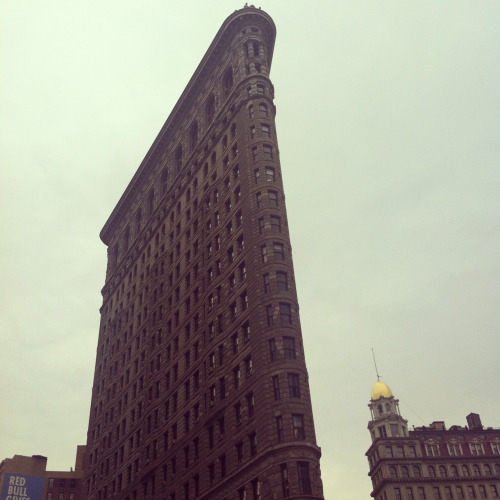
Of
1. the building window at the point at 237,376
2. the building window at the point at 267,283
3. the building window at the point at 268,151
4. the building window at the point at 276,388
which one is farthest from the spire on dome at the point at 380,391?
the building window at the point at 276,388

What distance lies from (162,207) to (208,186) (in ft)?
59.1

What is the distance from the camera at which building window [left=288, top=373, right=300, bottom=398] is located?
5409 centimetres

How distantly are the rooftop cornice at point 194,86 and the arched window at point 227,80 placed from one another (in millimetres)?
4882

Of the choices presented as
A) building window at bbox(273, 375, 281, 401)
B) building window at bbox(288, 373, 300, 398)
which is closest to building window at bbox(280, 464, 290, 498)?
building window at bbox(273, 375, 281, 401)

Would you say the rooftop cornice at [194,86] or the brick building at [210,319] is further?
the rooftop cornice at [194,86]

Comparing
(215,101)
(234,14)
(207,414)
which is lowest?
(207,414)

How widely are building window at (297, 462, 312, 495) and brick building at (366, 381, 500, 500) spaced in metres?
86.7

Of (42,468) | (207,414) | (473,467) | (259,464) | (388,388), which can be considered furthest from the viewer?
(42,468)

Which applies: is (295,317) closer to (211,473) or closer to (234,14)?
(211,473)

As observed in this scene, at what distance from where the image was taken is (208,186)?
8400 centimetres

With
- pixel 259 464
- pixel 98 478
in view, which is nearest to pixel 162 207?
pixel 98 478

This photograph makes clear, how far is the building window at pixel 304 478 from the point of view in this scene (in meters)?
48.7

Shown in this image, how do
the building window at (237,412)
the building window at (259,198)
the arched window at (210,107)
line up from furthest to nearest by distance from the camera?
1. the arched window at (210,107)
2. the building window at (259,198)
3. the building window at (237,412)

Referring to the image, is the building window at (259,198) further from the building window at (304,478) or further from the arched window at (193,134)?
the arched window at (193,134)
